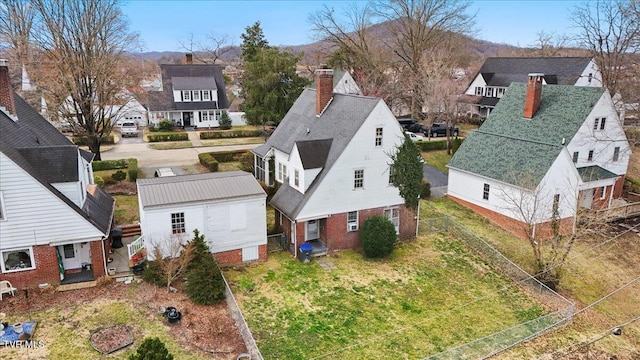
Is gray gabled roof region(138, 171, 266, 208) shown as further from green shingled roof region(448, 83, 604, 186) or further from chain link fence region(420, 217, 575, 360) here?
green shingled roof region(448, 83, 604, 186)

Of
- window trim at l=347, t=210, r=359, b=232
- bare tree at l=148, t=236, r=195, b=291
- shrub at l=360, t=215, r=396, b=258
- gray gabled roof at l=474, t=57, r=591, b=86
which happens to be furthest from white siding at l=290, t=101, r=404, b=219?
gray gabled roof at l=474, t=57, r=591, b=86

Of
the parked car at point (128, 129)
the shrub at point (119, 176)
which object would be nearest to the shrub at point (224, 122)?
the parked car at point (128, 129)

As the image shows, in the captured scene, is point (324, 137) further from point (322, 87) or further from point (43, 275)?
point (43, 275)

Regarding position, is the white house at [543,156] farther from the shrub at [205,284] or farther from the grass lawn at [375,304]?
the shrub at [205,284]

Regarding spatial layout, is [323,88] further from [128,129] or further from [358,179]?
[128,129]

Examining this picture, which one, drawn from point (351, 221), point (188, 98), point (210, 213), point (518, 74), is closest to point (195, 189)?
point (210, 213)

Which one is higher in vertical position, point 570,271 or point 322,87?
point 322,87

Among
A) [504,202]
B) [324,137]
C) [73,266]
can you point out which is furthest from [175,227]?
[504,202]
